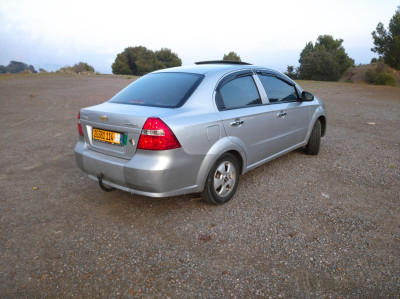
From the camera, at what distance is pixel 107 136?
10.9 ft

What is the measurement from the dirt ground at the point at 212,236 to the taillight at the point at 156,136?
36.2 inches

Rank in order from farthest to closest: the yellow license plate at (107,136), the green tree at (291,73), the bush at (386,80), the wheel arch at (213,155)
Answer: the green tree at (291,73), the bush at (386,80), the wheel arch at (213,155), the yellow license plate at (107,136)

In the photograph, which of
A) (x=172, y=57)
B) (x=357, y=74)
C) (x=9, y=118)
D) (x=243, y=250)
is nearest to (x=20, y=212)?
(x=243, y=250)

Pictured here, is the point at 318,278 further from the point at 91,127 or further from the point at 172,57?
the point at 172,57

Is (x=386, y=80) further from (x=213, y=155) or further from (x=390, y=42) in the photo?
(x=213, y=155)

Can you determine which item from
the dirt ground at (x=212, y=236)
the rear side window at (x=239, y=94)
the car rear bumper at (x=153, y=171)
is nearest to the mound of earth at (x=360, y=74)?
the dirt ground at (x=212, y=236)

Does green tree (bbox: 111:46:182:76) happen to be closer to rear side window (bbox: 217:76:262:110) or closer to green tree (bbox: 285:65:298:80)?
green tree (bbox: 285:65:298:80)

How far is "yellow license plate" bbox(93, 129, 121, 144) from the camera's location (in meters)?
3.24

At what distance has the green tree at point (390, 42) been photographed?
29.7 meters

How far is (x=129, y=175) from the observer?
10.2 feet

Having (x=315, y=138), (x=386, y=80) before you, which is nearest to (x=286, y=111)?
(x=315, y=138)

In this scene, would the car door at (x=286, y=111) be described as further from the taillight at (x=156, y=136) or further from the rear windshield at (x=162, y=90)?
the taillight at (x=156, y=136)

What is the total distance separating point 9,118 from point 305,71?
40.4 m

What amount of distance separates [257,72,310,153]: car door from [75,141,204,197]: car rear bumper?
1.69 meters
